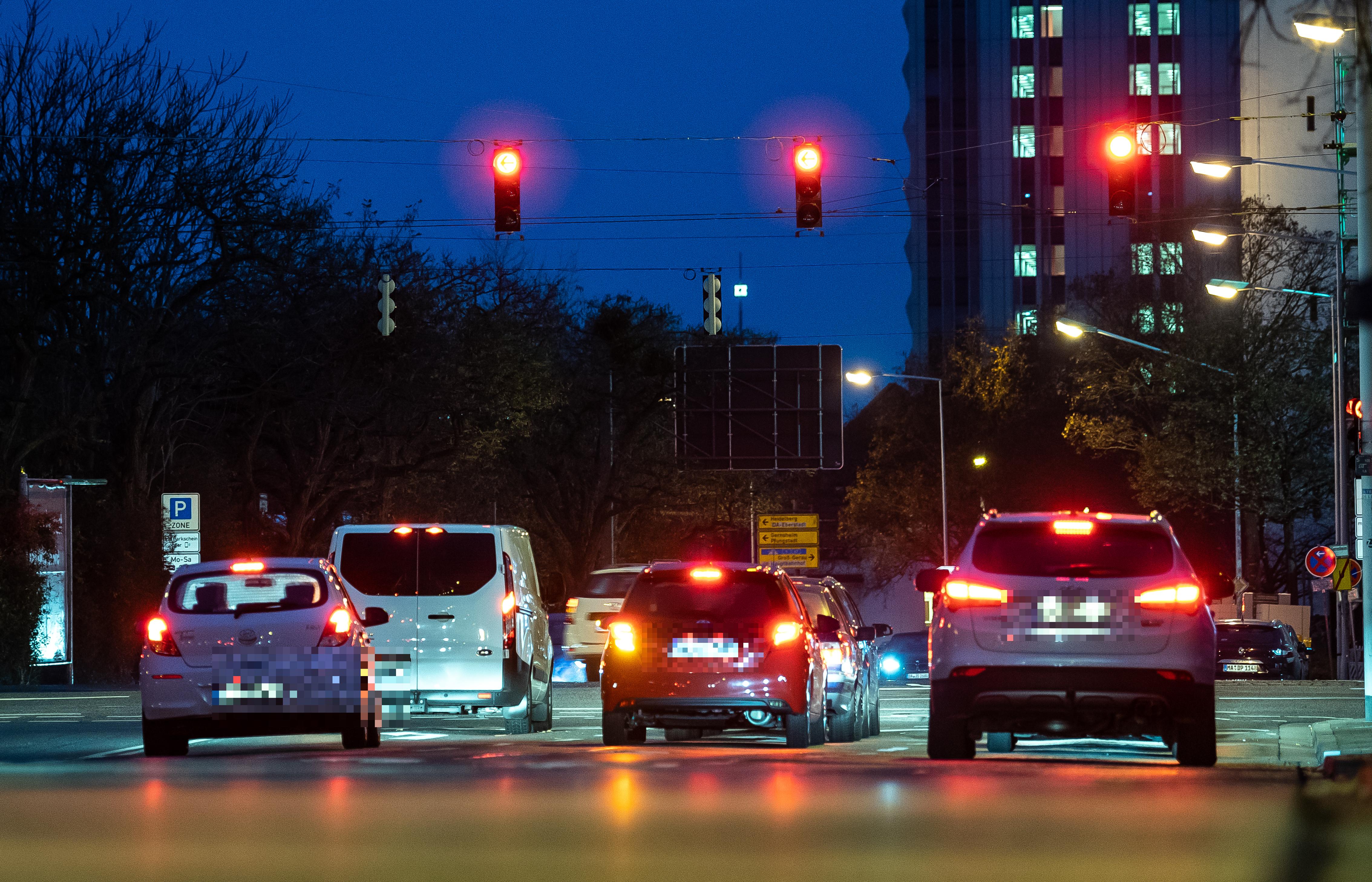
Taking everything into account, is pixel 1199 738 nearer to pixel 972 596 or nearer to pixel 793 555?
pixel 972 596

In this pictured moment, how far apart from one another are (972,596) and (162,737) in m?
6.27

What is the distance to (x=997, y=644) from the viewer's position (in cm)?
1366

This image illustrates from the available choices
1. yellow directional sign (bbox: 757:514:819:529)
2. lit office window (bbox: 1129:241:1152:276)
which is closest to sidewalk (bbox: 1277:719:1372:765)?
yellow directional sign (bbox: 757:514:819:529)

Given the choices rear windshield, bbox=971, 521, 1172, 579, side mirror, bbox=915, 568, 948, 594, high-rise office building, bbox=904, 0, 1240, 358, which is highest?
high-rise office building, bbox=904, 0, 1240, 358

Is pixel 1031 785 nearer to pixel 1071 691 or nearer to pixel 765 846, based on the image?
pixel 1071 691

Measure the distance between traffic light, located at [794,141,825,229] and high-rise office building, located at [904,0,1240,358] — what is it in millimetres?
81323

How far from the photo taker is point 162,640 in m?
15.7

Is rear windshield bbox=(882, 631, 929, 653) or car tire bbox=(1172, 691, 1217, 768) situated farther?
rear windshield bbox=(882, 631, 929, 653)

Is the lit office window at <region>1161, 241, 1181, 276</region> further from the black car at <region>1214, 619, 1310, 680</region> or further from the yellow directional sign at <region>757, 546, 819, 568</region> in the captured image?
the black car at <region>1214, 619, 1310, 680</region>

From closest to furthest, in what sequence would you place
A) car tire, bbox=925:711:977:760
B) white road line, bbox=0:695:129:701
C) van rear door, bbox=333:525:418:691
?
1. car tire, bbox=925:711:977:760
2. van rear door, bbox=333:525:418:691
3. white road line, bbox=0:695:129:701

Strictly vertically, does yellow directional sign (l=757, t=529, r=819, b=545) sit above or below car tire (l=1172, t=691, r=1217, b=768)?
above

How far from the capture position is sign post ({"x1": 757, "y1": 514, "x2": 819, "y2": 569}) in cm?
4828

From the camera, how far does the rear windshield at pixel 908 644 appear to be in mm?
43062

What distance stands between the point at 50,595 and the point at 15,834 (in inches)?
1012
